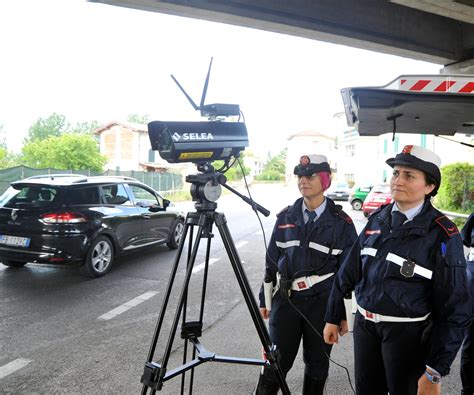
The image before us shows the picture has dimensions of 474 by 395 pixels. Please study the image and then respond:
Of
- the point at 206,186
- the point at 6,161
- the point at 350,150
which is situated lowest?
the point at 206,186

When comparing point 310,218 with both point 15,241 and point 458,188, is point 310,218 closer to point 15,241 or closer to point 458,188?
point 15,241

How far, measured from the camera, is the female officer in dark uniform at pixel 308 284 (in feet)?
8.46

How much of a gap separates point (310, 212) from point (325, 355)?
92 centimetres

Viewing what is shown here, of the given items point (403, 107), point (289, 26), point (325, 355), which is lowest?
point (325, 355)

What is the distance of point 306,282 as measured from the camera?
2580 mm

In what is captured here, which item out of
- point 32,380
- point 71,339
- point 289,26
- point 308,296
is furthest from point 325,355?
point 289,26

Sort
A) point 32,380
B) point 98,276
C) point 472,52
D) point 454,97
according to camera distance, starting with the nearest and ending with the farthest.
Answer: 1. point 454,97
2. point 32,380
3. point 98,276
4. point 472,52

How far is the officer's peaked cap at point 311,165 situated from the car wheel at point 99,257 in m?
4.51

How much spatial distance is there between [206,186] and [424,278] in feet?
3.76

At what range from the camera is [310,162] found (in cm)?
275

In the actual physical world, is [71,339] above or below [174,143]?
below

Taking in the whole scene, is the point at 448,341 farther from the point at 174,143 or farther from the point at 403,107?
the point at 174,143

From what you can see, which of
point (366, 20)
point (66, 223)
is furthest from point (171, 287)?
point (366, 20)

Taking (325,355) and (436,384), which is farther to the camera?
(325,355)
